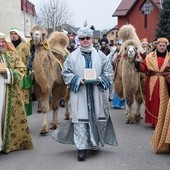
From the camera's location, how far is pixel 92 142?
257 inches

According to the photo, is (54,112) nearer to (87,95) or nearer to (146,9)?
(87,95)

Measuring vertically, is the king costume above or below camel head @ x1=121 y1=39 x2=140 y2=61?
below

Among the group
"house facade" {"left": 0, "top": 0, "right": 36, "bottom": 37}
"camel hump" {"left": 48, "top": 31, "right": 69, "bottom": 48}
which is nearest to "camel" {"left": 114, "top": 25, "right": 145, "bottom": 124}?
"camel hump" {"left": 48, "top": 31, "right": 69, "bottom": 48}

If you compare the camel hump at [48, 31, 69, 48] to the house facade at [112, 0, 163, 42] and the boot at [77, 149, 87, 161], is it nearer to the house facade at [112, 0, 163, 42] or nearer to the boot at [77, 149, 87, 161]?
the boot at [77, 149, 87, 161]

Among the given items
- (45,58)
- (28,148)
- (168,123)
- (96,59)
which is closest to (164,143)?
(168,123)

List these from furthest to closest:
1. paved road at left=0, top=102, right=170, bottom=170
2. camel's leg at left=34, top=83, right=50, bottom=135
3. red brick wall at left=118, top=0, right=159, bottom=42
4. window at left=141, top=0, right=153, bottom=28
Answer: window at left=141, top=0, right=153, bottom=28 < red brick wall at left=118, top=0, right=159, bottom=42 < camel's leg at left=34, top=83, right=50, bottom=135 < paved road at left=0, top=102, right=170, bottom=170

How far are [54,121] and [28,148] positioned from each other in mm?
1629

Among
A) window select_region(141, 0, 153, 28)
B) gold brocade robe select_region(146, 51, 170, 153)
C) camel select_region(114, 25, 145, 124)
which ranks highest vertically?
window select_region(141, 0, 153, 28)

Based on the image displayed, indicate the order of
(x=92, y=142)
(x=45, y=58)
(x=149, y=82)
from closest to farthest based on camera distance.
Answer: (x=92, y=142) < (x=45, y=58) < (x=149, y=82)

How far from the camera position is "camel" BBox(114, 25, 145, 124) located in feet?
29.3

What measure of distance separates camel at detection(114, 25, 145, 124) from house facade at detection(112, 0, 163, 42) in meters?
38.9

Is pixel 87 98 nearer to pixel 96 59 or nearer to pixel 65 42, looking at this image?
pixel 96 59

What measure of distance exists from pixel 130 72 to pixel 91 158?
9.61 feet

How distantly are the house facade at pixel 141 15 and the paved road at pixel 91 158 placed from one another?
41170 millimetres
